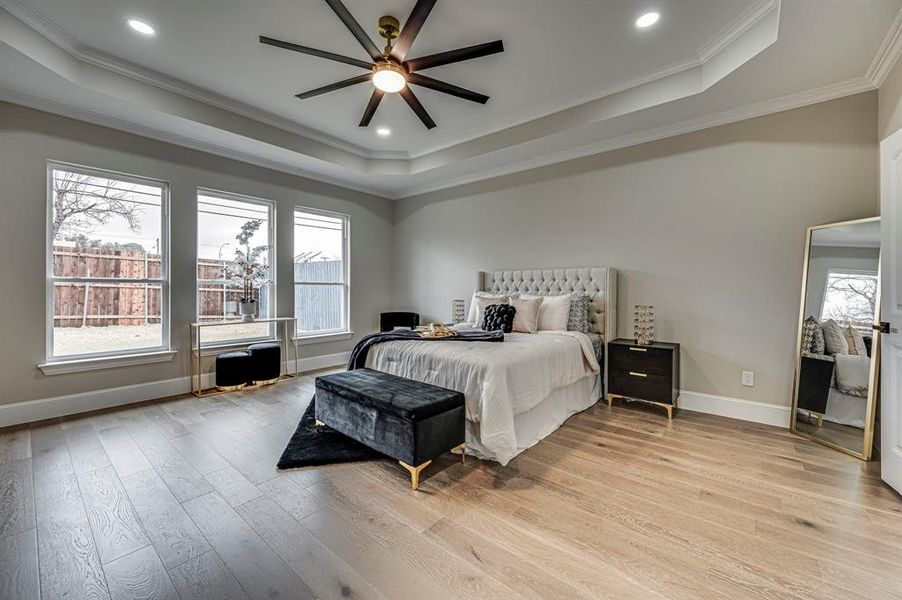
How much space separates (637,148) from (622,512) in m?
3.64

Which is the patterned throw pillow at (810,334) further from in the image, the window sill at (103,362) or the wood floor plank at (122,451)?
the window sill at (103,362)

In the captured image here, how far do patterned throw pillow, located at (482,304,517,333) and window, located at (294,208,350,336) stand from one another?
2.88 metres

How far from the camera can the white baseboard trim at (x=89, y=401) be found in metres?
3.37

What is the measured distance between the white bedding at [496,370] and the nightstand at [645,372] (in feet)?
1.04

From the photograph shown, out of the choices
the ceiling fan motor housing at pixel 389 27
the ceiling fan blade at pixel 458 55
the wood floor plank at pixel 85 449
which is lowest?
the wood floor plank at pixel 85 449

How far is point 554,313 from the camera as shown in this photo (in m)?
4.13

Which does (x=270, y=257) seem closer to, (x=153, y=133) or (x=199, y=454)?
(x=153, y=133)

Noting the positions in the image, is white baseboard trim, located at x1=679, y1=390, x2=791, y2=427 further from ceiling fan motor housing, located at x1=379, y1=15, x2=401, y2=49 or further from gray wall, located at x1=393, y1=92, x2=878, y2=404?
ceiling fan motor housing, located at x1=379, y1=15, x2=401, y2=49

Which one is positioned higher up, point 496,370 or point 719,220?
point 719,220

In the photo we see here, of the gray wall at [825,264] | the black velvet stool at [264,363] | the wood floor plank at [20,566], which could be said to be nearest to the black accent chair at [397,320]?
the black velvet stool at [264,363]

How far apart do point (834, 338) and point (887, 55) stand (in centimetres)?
204

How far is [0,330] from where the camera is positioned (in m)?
3.33

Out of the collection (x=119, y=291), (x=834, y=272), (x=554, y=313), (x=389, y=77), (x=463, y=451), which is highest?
(x=389, y=77)

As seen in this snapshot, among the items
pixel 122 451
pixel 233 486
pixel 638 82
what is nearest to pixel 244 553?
pixel 233 486
